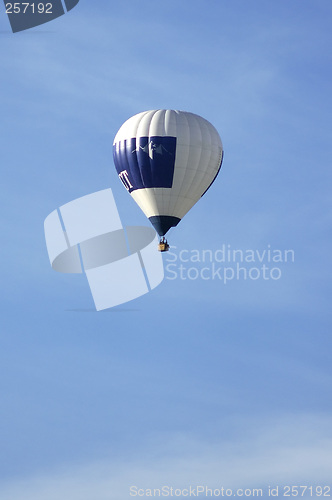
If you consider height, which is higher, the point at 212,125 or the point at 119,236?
the point at 212,125

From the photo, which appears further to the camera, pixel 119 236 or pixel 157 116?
pixel 119 236

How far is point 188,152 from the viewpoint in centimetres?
5088

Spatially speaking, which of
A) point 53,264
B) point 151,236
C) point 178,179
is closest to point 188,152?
point 178,179

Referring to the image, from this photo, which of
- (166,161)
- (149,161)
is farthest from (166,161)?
(149,161)

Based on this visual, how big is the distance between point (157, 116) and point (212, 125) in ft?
11.3

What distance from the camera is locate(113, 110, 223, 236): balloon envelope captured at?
5072 cm

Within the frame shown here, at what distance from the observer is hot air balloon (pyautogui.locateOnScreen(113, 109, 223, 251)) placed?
50719mm

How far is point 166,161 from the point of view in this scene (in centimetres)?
5066

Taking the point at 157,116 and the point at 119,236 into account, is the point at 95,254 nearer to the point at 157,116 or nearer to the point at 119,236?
the point at 119,236

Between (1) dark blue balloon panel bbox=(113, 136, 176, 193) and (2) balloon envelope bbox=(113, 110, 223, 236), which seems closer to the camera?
(1) dark blue balloon panel bbox=(113, 136, 176, 193)

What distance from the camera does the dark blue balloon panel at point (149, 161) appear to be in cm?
5059

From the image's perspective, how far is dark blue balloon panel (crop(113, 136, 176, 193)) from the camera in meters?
50.6

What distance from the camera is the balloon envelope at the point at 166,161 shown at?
5072 cm

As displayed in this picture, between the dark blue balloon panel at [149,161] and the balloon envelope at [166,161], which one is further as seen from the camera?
the balloon envelope at [166,161]
